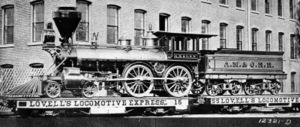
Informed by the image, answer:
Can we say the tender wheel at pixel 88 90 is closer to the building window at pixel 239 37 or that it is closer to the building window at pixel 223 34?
the building window at pixel 223 34

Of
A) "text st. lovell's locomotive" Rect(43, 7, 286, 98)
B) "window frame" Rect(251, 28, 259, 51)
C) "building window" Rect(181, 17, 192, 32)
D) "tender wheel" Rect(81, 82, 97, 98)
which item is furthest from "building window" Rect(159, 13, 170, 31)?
"tender wheel" Rect(81, 82, 97, 98)

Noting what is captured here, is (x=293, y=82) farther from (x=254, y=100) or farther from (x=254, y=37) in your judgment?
(x=254, y=100)

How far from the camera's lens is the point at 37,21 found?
19.6 meters

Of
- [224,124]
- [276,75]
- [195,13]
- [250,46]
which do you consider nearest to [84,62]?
[224,124]

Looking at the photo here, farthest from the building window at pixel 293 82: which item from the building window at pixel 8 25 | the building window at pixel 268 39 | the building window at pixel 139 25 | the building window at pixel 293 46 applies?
the building window at pixel 8 25

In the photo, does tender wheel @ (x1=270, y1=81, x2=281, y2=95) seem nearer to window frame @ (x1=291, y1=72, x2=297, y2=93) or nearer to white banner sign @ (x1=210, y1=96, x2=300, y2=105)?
white banner sign @ (x1=210, y1=96, x2=300, y2=105)

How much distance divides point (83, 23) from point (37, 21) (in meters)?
2.18

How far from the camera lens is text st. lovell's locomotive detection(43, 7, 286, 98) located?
1198cm

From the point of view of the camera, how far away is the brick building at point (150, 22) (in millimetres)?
19516

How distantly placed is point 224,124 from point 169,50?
18.0ft

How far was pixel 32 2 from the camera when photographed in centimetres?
1967

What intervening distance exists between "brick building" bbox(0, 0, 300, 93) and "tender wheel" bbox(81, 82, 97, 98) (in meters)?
1.78

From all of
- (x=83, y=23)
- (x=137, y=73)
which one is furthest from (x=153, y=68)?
(x=83, y=23)

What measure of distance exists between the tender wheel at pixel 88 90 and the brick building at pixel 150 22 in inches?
70.2
